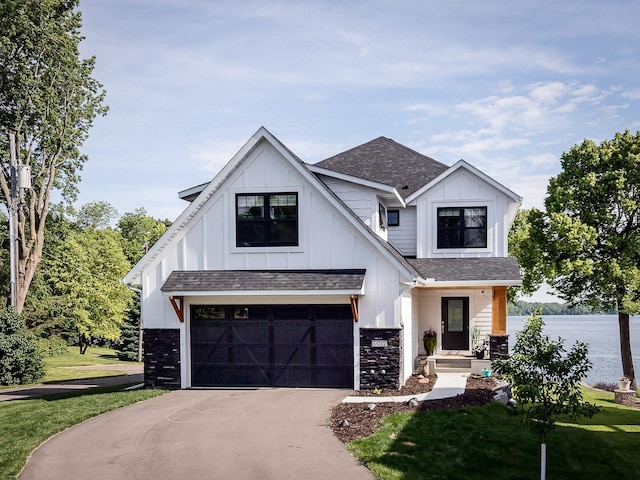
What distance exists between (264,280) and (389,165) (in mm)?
11204

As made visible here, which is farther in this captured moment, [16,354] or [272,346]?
[16,354]

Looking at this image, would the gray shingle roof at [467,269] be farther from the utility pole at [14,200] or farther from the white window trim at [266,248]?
the utility pole at [14,200]

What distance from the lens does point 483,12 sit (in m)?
14.9

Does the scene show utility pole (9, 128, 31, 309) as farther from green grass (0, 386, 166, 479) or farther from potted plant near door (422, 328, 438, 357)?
potted plant near door (422, 328, 438, 357)

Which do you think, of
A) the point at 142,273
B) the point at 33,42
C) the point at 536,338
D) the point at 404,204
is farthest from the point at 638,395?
Answer: the point at 33,42

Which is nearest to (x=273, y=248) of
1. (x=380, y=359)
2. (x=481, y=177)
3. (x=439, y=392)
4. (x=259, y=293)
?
(x=259, y=293)

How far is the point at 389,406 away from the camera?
48.3 feet

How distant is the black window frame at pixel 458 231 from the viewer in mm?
22797

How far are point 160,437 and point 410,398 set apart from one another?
6.51m

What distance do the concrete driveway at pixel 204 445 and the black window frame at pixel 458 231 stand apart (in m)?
9.31

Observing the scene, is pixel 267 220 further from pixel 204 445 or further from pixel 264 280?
pixel 204 445

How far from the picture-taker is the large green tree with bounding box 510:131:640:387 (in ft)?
79.1

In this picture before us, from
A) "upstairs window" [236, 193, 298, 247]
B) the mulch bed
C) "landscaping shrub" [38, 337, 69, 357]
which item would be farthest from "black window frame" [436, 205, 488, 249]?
"landscaping shrub" [38, 337, 69, 357]

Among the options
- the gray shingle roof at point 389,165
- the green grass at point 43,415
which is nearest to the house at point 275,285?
the green grass at point 43,415
